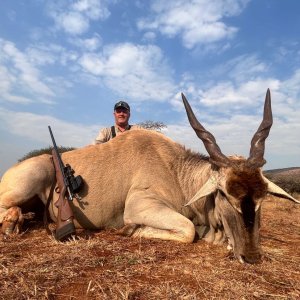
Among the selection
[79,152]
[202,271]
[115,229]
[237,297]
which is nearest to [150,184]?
[115,229]

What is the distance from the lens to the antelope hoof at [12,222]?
15.2 ft

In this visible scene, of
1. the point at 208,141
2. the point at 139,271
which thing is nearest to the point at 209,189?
the point at 208,141

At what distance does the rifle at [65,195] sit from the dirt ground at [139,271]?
5.8 inches

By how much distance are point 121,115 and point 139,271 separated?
5.83m

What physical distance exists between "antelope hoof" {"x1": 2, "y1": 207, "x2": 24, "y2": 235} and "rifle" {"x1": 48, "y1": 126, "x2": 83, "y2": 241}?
2.11 ft

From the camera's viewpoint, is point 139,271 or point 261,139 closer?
point 139,271

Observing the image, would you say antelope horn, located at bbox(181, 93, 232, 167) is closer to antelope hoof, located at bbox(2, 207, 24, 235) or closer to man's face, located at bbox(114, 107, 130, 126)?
antelope hoof, located at bbox(2, 207, 24, 235)

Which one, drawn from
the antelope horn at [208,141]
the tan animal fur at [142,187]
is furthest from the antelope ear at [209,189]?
the antelope horn at [208,141]

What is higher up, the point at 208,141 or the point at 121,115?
the point at 121,115

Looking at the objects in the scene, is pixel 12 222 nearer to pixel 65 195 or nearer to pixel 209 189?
pixel 65 195

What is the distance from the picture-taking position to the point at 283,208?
339 inches

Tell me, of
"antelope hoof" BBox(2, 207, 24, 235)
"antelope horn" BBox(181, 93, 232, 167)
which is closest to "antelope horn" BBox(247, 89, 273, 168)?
"antelope horn" BBox(181, 93, 232, 167)

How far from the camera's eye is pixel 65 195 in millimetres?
4637

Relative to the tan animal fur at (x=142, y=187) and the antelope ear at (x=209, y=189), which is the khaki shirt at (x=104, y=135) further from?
the antelope ear at (x=209, y=189)
